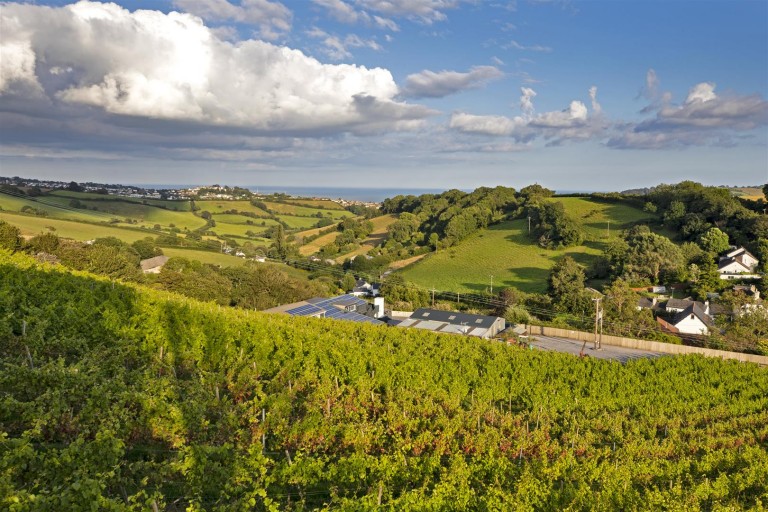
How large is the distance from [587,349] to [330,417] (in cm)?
2886

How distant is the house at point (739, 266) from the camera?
152 feet

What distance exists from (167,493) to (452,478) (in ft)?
19.6

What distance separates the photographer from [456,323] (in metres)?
38.5

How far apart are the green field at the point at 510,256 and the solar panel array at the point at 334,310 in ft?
55.0

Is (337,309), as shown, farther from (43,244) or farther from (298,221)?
(298,221)

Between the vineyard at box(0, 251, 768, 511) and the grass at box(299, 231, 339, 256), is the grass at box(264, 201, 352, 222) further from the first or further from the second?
the vineyard at box(0, 251, 768, 511)

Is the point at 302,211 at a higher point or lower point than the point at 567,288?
higher

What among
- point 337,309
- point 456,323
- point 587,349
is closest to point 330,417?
point 337,309

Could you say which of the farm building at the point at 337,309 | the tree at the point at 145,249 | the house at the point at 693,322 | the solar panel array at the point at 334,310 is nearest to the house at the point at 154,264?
the tree at the point at 145,249

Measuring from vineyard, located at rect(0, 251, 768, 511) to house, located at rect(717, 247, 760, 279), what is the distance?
2977 centimetres

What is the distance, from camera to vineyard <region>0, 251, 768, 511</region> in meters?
8.67

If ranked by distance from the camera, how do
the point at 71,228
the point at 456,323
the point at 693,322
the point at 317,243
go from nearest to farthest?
the point at 693,322
the point at 456,323
the point at 71,228
the point at 317,243

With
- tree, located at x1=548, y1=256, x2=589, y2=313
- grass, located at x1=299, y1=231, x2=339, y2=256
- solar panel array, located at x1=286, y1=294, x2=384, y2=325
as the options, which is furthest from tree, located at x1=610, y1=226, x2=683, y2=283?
grass, located at x1=299, y1=231, x2=339, y2=256

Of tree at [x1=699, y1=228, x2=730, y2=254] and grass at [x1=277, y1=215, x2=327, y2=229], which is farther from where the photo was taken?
grass at [x1=277, y1=215, x2=327, y2=229]
